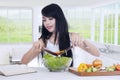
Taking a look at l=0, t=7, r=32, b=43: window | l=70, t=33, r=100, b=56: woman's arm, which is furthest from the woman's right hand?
l=0, t=7, r=32, b=43: window

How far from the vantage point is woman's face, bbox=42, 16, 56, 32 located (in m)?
2.17

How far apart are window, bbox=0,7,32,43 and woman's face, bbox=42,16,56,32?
439 centimetres

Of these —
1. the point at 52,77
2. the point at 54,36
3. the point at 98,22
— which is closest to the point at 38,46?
the point at 54,36

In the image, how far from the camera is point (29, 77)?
1.65 metres

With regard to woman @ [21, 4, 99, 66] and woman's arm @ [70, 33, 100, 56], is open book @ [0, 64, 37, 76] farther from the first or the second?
woman's arm @ [70, 33, 100, 56]

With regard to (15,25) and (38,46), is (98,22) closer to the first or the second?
(15,25)

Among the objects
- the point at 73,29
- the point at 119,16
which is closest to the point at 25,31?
the point at 73,29

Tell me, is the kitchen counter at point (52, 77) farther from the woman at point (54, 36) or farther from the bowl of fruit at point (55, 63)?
the woman at point (54, 36)

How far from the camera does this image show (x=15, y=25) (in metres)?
6.71

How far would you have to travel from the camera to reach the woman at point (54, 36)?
7.15 ft

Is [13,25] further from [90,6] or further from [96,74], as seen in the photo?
[96,74]

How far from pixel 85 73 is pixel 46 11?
75 cm

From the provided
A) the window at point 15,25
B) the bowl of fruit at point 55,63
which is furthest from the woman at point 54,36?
the window at point 15,25

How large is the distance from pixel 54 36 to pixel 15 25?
14.9 ft
